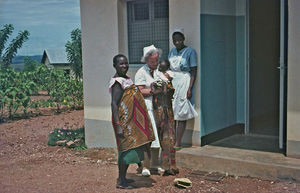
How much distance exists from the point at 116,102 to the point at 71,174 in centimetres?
187

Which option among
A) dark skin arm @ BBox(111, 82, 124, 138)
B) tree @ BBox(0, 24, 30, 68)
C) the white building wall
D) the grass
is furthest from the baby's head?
tree @ BBox(0, 24, 30, 68)

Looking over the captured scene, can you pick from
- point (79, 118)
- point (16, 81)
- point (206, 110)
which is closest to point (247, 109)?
point (206, 110)

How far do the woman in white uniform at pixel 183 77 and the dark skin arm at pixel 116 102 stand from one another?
1.49 meters

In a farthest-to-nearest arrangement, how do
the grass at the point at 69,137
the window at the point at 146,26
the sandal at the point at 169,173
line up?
the grass at the point at 69,137, the window at the point at 146,26, the sandal at the point at 169,173

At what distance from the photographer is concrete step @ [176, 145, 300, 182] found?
202 inches

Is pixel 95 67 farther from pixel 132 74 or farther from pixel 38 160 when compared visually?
pixel 38 160

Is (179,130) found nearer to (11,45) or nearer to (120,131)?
(120,131)

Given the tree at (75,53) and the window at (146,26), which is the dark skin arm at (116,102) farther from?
the tree at (75,53)

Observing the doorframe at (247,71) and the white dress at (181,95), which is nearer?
the white dress at (181,95)

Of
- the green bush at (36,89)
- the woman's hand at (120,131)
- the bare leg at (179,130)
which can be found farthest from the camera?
the green bush at (36,89)

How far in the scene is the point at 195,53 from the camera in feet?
20.1

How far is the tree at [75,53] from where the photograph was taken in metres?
16.4

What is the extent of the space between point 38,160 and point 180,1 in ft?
12.6

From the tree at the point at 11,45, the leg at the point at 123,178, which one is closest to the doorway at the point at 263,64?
the leg at the point at 123,178
